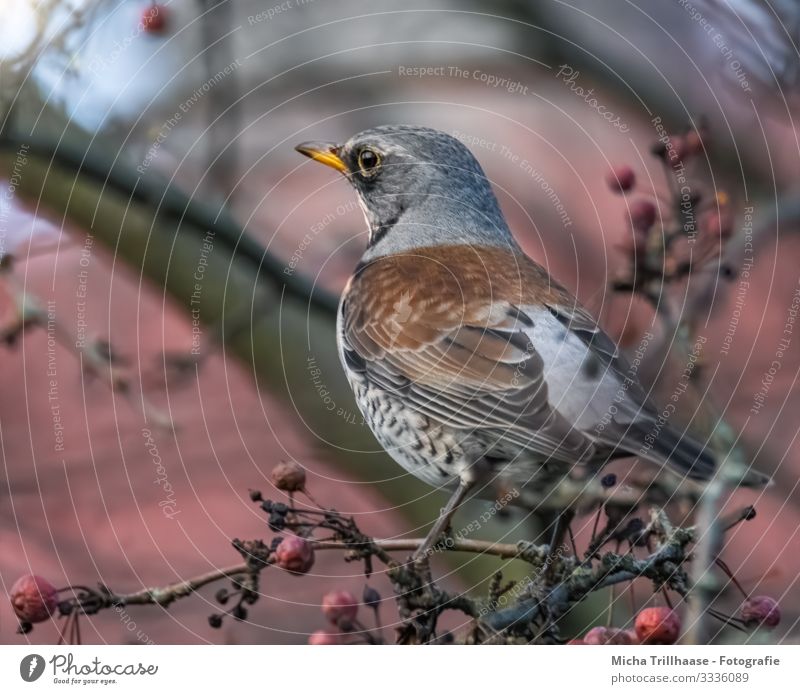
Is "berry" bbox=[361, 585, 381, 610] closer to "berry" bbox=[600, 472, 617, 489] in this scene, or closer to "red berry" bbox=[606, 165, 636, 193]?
"berry" bbox=[600, 472, 617, 489]

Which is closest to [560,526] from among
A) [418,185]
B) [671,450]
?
[671,450]

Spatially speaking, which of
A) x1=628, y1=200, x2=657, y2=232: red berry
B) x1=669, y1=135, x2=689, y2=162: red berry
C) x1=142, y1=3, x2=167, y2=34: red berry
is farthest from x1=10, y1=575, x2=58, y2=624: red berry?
x1=669, y1=135, x2=689, y2=162: red berry

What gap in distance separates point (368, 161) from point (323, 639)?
2.19 feet

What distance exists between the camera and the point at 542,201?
1509mm

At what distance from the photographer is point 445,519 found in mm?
1370

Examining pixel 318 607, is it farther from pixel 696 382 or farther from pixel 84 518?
pixel 696 382

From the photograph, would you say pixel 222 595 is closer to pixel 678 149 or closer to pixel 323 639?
pixel 323 639

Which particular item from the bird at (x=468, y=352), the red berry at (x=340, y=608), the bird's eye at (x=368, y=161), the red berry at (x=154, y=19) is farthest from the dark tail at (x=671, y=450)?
the red berry at (x=154, y=19)

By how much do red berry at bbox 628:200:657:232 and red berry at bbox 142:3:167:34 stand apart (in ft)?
2.47

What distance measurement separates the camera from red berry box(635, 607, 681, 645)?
1264 mm

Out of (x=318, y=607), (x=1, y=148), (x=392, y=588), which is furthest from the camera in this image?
(x=1, y=148)

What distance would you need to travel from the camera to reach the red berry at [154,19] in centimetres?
151

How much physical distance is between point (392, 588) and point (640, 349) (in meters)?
0.48

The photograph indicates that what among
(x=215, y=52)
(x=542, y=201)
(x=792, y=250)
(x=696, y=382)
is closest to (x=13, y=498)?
(x=215, y=52)
